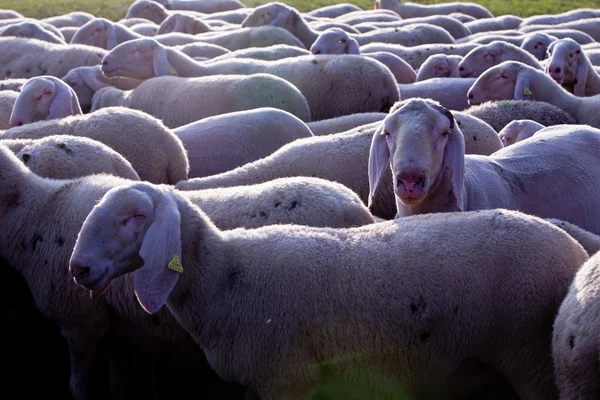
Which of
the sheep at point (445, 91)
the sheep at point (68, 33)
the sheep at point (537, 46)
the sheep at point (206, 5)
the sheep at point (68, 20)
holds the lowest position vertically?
the sheep at point (206, 5)

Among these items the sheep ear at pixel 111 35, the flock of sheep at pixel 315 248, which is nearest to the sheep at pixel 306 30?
the sheep ear at pixel 111 35

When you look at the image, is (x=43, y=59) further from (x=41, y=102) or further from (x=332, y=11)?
(x=332, y=11)

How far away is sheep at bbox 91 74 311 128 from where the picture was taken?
7578 mm

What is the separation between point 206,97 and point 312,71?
1.24 m

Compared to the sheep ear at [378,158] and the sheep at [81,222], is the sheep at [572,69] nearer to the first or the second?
the sheep ear at [378,158]

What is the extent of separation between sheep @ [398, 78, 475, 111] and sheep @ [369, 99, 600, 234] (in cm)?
243

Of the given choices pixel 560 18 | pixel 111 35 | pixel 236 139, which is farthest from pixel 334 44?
pixel 560 18

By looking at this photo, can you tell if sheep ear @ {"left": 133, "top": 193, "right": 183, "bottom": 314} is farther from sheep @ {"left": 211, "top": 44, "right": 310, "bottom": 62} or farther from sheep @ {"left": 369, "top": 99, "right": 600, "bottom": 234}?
sheep @ {"left": 211, "top": 44, "right": 310, "bottom": 62}

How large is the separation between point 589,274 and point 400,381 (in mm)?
926

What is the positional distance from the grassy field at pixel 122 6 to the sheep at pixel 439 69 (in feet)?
38.7

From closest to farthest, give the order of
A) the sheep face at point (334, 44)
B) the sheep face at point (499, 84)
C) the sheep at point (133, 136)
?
A: 1. the sheep at point (133, 136)
2. the sheep face at point (499, 84)
3. the sheep face at point (334, 44)

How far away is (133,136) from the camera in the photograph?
5984mm

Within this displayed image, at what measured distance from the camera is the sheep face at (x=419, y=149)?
14.2 ft

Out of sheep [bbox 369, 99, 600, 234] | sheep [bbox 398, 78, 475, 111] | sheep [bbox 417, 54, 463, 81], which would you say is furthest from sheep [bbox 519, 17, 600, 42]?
sheep [bbox 369, 99, 600, 234]
